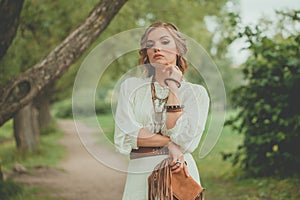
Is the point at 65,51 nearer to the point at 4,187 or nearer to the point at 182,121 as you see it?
the point at 4,187

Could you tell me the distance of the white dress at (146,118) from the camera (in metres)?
2.90

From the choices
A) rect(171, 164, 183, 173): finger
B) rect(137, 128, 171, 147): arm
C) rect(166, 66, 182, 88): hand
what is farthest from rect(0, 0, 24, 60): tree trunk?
rect(171, 164, 183, 173): finger

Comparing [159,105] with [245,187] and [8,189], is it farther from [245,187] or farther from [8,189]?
[245,187]

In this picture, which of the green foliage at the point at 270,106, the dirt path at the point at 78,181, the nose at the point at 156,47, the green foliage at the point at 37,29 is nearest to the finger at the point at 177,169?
the nose at the point at 156,47

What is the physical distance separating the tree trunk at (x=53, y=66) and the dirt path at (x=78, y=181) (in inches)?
90.0

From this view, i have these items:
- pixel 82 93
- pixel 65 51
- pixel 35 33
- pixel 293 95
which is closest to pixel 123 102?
pixel 82 93

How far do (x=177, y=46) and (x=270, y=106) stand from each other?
17.5ft

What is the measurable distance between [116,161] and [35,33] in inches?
380

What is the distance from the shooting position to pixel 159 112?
295 cm

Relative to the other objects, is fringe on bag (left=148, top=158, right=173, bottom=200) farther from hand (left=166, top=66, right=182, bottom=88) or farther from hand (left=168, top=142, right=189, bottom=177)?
hand (left=166, top=66, right=182, bottom=88)

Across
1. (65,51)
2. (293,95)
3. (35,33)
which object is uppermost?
(35,33)

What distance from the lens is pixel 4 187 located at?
7.79 m

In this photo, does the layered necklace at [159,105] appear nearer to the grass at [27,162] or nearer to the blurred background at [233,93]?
the blurred background at [233,93]

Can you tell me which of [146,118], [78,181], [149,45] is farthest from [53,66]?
[78,181]
